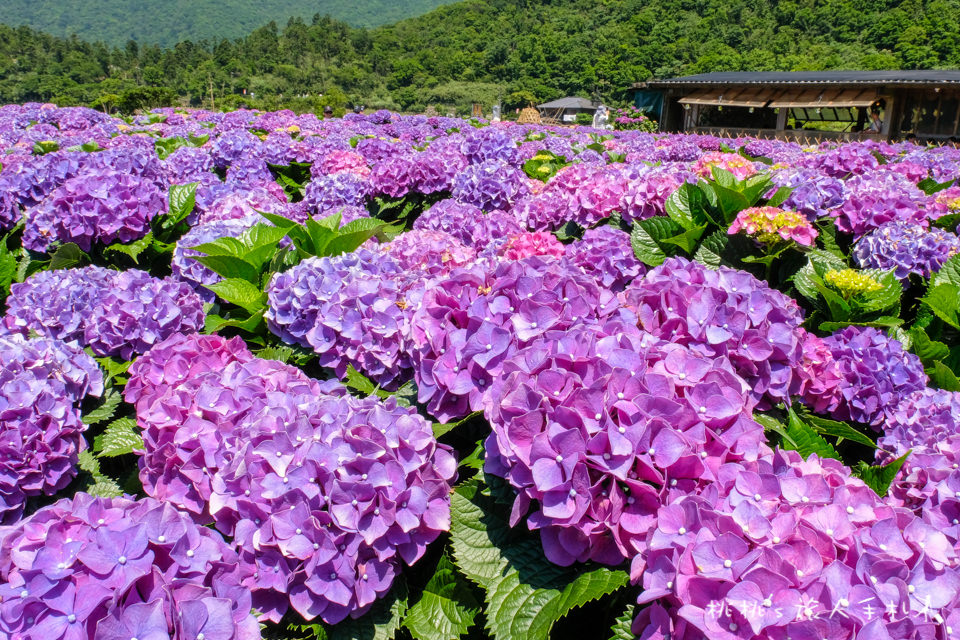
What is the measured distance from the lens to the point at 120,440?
2084 millimetres

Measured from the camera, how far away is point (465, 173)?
4.38 m

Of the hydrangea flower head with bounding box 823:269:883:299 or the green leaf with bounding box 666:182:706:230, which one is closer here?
the hydrangea flower head with bounding box 823:269:883:299

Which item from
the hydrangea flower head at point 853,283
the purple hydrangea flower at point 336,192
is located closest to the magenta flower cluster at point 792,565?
the hydrangea flower head at point 853,283

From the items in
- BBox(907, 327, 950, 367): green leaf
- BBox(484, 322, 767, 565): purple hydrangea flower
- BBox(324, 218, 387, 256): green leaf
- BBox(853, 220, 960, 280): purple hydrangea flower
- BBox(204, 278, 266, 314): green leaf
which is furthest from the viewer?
BBox(324, 218, 387, 256): green leaf

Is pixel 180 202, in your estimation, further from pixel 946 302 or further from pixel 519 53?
A: pixel 519 53

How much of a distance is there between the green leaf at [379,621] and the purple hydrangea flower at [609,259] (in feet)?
5.46

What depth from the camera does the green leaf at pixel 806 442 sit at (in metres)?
1.63

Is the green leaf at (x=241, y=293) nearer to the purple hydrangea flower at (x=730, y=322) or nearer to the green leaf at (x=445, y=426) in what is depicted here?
the green leaf at (x=445, y=426)

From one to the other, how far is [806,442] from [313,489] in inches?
50.2

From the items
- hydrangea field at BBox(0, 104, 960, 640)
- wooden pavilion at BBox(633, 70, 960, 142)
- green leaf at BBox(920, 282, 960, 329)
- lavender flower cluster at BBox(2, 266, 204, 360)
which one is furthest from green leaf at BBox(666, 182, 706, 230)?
wooden pavilion at BBox(633, 70, 960, 142)

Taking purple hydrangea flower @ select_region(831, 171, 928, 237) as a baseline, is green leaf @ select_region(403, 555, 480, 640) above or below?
below

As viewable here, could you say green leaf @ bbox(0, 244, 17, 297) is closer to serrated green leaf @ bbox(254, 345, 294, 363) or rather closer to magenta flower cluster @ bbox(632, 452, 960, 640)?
serrated green leaf @ bbox(254, 345, 294, 363)

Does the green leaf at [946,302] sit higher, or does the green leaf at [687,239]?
the green leaf at [687,239]

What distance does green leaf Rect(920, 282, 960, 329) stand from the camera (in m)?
2.42
